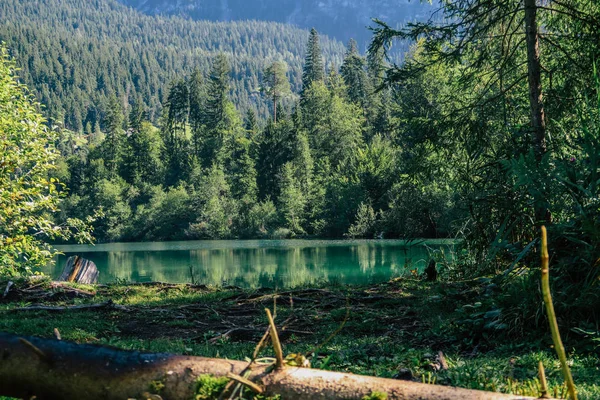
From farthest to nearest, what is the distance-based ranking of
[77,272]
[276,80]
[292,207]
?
[276,80], [292,207], [77,272]

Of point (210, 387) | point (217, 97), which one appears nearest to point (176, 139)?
point (217, 97)

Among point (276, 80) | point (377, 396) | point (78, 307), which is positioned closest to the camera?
point (377, 396)

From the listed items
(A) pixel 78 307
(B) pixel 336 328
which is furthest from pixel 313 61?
(B) pixel 336 328

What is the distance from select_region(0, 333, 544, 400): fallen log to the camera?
225 cm

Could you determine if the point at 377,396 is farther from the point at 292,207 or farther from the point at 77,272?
the point at 292,207

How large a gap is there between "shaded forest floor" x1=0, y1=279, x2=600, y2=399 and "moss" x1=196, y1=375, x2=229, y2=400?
2.74ft

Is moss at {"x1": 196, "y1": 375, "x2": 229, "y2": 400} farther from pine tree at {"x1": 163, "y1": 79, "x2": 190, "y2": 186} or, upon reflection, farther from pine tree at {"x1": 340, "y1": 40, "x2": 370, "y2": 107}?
pine tree at {"x1": 163, "y1": 79, "x2": 190, "y2": 186}

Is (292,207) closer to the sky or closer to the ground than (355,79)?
closer to the ground

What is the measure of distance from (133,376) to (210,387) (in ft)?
1.11

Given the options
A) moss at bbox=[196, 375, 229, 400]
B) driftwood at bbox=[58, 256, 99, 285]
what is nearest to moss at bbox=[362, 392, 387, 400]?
moss at bbox=[196, 375, 229, 400]

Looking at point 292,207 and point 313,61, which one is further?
point 313,61

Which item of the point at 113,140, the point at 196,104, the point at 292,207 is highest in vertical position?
the point at 196,104

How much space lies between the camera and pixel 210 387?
235 cm

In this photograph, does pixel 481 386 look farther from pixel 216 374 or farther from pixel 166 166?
pixel 166 166
